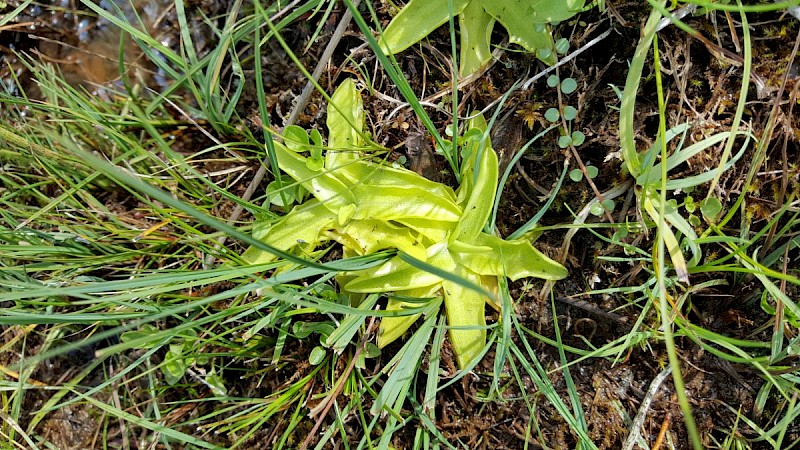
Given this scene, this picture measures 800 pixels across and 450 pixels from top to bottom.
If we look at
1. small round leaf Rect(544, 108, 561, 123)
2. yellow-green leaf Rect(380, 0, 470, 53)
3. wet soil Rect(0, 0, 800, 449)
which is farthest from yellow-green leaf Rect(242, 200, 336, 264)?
small round leaf Rect(544, 108, 561, 123)

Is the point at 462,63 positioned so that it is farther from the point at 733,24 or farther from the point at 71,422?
the point at 71,422

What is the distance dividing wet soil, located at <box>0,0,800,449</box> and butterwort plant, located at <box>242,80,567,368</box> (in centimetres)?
8

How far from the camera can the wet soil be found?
1.27 meters

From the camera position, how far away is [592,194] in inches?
52.2

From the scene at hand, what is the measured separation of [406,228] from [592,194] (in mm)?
445

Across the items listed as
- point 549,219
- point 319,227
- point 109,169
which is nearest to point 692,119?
point 549,219

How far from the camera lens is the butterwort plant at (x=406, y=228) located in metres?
1.29

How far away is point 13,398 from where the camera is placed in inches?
62.9

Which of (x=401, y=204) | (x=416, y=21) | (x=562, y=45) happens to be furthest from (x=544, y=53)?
(x=401, y=204)

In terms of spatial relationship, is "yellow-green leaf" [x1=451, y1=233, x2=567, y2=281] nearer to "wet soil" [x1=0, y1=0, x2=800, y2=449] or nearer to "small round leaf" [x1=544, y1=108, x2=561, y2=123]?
"wet soil" [x1=0, y1=0, x2=800, y2=449]

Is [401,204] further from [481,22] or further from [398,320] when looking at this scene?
[481,22]

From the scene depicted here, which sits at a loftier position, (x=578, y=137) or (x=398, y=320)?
(x=578, y=137)

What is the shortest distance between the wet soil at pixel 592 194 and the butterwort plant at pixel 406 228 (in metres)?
0.08

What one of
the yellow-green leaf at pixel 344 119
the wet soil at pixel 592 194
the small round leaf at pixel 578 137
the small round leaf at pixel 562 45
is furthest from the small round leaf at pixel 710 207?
the yellow-green leaf at pixel 344 119
